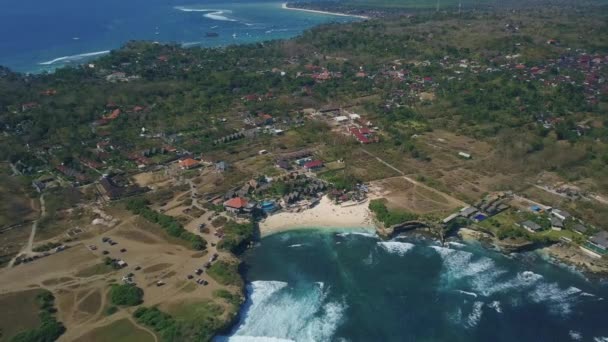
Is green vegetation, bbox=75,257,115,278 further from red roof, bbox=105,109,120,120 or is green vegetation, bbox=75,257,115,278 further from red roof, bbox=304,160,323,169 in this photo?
red roof, bbox=105,109,120,120

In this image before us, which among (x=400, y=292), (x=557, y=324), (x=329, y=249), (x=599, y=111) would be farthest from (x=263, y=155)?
(x=599, y=111)

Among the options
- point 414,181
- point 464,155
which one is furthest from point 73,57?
point 464,155

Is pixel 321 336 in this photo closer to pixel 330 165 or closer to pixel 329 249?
pixel 329 249

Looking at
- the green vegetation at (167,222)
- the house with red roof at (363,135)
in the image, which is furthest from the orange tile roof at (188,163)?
the house with red roof at (363,135)

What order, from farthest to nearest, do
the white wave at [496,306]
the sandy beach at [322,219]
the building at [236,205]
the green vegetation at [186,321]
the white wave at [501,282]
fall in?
1. the building at [236,205]
2. the sandy beach at [322,219]
3. the white wave at [501,282]
4. the white wave at [496,306]
5. the green vegetation at [186,321]

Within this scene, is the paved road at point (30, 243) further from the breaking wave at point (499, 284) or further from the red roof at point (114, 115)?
the breaking wave at point (499, 284)

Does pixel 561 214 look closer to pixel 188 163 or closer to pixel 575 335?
pixel 575 335
